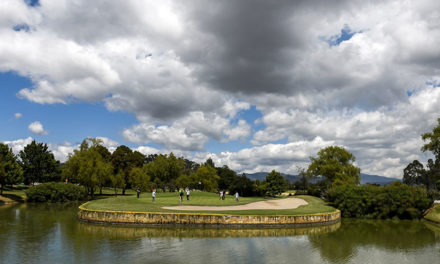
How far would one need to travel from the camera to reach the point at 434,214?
4050 centimetres

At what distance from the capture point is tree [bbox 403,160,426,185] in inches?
4688

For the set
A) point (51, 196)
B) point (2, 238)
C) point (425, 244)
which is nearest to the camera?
point (2, 238)

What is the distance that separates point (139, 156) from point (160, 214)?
228 feet

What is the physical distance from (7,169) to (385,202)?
6985 cm

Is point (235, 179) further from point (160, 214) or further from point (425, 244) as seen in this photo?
point (425, 244)

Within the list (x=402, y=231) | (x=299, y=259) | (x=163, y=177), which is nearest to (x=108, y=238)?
(x=299, y=259)

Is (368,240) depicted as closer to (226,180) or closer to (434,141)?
(434,141)

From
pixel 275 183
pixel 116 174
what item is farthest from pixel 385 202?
pixel 116 174

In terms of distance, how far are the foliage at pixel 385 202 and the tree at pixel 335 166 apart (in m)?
16.7

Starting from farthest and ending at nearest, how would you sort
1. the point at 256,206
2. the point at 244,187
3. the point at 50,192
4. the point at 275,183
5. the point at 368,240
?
the point at 244,187
the point at 275,183
the point at 50,192
the point at 256,206
the point at 368,240

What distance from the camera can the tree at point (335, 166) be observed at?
6198 cm

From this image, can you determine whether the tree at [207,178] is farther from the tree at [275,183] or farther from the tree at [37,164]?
the tree at [37,164]

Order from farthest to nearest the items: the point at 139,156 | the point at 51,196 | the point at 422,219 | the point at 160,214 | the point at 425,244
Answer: the point at 139,156 → the point at 51,196 → the point at 422,219 → the point at 160,214 → the point at 425,244

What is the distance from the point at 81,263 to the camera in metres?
16.6
